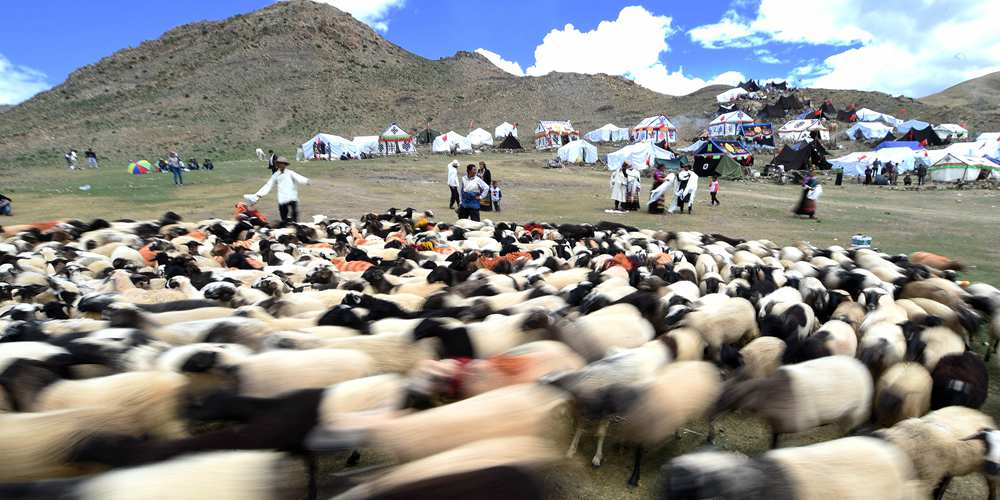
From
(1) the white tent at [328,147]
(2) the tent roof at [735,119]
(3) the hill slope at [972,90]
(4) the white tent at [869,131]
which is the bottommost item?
(1) the white tent at [328,147]

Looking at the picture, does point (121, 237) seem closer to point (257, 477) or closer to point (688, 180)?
point (257, 477)

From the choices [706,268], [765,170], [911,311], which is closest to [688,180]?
[706,268]

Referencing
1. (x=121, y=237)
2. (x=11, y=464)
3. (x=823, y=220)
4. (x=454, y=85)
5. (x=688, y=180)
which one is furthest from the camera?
(x=454, y=85)

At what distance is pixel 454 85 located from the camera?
89.6 metres

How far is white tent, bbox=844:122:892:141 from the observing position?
4691 cm

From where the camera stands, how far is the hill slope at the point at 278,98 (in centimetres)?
5791

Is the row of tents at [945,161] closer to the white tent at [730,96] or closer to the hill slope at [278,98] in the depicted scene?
the hill slope at [278,98]

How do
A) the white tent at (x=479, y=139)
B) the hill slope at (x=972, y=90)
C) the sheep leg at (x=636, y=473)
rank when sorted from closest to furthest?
the sheep leg at (x=636, y=473)
the white tent at (x=479, y=139)
the hill slope at (x=972, y=90)

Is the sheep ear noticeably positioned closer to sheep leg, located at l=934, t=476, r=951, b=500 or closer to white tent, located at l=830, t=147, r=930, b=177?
sheep leg, located at l=934, t=476, r=951, b=500

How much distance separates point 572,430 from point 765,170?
30.9m

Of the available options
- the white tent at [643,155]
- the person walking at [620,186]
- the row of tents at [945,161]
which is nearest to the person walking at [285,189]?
the person walking at [620,186]

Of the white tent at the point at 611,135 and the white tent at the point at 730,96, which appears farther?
the white tent at the point at 730,96

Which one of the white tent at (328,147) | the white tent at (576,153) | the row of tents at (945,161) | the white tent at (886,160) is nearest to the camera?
the row of tents at (945,161)

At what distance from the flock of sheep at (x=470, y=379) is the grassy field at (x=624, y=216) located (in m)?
0.32
